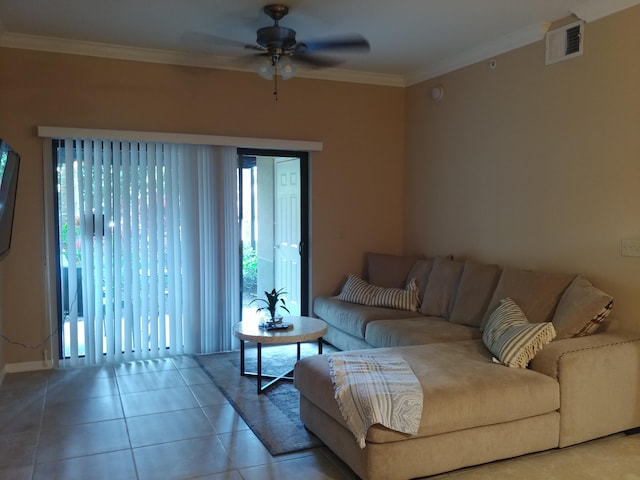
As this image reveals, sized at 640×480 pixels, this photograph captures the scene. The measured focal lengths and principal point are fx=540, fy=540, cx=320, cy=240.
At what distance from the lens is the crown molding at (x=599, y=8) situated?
3.44 meters

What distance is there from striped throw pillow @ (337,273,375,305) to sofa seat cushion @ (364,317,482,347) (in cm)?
63

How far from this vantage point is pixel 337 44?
11.7ft

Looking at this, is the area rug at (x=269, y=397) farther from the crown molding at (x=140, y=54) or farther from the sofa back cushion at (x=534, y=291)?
the crown molding at (x=140, y=54)

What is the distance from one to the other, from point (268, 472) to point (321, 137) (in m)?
3.46

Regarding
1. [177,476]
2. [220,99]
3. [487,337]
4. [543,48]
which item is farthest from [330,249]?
[177,476]

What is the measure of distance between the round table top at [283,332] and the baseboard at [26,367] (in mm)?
1754

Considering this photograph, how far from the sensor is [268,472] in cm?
284

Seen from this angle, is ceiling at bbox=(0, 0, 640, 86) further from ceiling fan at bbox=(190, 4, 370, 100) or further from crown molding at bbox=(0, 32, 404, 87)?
ceiling fan at bbox=(190, 4, 370, 100)

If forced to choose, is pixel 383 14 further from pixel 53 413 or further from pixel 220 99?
pixel 53 413

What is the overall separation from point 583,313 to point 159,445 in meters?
2.65

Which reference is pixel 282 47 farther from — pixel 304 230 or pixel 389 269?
pixel 389 269

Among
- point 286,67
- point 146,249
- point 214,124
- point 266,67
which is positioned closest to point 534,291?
point 286,67

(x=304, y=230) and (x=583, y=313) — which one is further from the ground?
(x=304, y=230)

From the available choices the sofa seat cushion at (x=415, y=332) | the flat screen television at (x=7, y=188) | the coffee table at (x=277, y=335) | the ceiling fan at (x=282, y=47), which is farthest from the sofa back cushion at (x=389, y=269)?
the flat screen television at (x=7, y=188)
